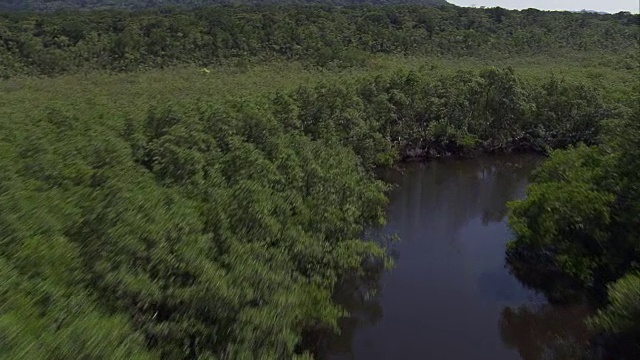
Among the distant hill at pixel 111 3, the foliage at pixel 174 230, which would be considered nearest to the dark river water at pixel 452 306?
the foliage at pixel 174 230

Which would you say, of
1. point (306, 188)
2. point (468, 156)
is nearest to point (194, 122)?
point (306, 188)

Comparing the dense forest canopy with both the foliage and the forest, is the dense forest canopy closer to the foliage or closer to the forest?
the forest

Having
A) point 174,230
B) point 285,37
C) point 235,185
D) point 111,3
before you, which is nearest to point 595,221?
point 235,185

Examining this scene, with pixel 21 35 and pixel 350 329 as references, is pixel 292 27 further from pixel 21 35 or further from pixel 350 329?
pixel 350 329

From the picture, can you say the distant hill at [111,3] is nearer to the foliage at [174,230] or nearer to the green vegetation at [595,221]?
the foliage at [174,230]

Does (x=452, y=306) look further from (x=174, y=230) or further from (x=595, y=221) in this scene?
(x=174, y=230)
